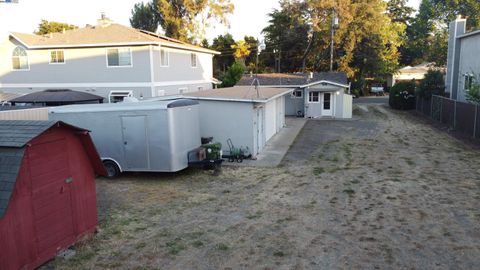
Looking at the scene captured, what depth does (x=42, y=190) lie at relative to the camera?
21.6ft

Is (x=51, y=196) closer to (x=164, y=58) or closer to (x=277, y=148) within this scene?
(x=277, y=148)

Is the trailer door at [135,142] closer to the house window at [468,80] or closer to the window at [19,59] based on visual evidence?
the window at [19,59]

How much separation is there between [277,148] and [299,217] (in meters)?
9.35

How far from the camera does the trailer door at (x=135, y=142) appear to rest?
495 inches

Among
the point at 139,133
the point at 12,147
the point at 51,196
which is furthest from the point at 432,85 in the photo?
the point at 12,147

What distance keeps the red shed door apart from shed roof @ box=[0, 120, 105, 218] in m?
0.22

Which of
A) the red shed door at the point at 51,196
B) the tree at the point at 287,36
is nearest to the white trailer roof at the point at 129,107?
the red shed door at the point at 51,196

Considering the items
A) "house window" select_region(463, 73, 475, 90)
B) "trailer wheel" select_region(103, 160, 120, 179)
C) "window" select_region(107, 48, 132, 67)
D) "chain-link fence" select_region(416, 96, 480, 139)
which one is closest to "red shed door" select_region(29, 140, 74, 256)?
"trailer wheel" select_region(103, 160, 120, 179)

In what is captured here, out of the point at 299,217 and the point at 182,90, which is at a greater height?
the point at 182,90

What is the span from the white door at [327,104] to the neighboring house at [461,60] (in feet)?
27.8

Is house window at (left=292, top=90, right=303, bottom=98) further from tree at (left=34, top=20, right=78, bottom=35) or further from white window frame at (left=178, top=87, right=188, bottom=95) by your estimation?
tree at (left=34, top=20, right=78, bottom=35)

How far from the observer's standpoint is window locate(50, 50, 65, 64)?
25719 mm

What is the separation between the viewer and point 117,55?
2481 cm

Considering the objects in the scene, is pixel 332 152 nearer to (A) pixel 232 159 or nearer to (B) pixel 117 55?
(A) pixel 232 159
